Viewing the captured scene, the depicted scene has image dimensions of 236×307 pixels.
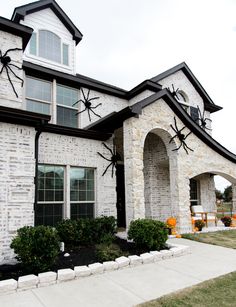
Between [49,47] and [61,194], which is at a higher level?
[49,47]

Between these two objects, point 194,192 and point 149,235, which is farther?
point 194,192

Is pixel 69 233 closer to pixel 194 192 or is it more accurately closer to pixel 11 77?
pixel 11 77

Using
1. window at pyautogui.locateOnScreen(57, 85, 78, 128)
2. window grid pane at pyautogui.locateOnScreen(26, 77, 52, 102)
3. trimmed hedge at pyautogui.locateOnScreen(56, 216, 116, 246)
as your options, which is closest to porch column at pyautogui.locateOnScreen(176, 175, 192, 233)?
trimmed hedge at pyautogui.locateOnScreen(56, 216, 116, 246)

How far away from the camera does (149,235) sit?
696cm

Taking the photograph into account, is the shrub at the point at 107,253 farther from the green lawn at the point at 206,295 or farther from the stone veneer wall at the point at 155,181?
the stone veneer wall at the point at 155,181

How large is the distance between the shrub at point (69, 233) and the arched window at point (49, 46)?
6652 mm

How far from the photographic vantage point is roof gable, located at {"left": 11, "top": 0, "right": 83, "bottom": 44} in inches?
395

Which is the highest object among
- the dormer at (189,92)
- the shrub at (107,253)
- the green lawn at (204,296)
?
the dormer at (189,92)

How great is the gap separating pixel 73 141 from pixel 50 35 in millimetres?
5023

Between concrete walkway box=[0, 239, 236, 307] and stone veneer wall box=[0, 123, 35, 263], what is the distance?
6.97 ft

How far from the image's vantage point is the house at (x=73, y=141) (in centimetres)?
674

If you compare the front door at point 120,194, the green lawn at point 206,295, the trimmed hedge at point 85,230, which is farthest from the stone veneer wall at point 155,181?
the green lawn at point 206,295

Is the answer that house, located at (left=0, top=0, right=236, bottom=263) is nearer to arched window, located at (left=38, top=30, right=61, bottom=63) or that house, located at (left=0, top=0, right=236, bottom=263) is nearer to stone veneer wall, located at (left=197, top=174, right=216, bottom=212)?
arched window, located at (left=38, top=30, right=61, bottom=63)

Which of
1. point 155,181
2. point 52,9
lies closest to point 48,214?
point 155,181
